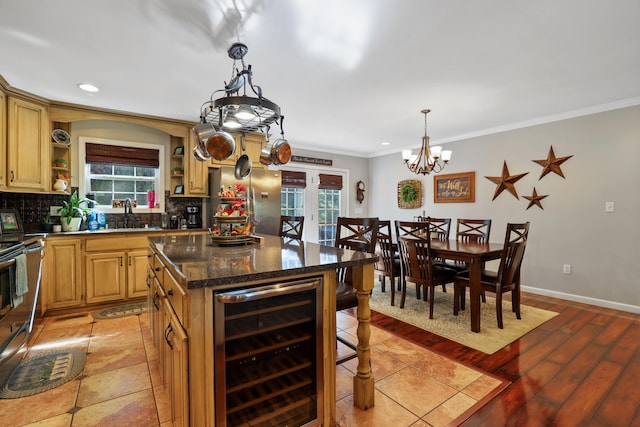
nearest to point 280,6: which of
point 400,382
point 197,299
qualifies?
point 197,299

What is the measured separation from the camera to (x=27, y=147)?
317cm

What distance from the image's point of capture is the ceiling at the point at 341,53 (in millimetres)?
1844

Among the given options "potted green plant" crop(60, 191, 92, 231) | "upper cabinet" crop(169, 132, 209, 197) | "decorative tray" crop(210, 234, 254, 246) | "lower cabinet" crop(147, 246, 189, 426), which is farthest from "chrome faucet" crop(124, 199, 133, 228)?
"lower cabinet" crop(147, 246, 189, 426)

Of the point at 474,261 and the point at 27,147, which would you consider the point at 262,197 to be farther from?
the point at 474,261

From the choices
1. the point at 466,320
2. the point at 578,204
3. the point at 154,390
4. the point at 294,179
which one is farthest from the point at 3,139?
the point at 578,204

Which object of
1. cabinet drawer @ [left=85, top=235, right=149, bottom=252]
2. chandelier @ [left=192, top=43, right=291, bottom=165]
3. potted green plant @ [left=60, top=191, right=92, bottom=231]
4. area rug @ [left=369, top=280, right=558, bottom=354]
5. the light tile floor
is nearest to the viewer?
the light tile floor

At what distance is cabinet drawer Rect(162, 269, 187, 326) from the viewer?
1.27 meters

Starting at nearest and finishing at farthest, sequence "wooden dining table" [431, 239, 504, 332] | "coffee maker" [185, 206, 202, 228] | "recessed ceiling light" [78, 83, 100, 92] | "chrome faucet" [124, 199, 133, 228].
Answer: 1. "wooden dining table" [431, 239, 504, 332]
2. "recessed ceiling light" [78, 83, 100, 92]
3. "chrome faucet" [124, 199, 133, 228]
4. "coffee maker" [185, 206, 202, 228]

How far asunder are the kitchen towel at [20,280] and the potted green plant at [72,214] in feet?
4.55

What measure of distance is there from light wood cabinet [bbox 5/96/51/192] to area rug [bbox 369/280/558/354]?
3916mm

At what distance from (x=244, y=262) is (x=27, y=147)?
3.28 meters

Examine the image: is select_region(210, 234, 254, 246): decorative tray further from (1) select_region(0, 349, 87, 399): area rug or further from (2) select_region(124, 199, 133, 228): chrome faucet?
(2) select_region(124, 199, 133, 228): chrome faucet

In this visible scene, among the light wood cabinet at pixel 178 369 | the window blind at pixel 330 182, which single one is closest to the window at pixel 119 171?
the window blind at pixel 330 182

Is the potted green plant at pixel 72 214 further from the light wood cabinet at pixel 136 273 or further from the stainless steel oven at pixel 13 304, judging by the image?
the stainless steel oven at pixel 13 304
